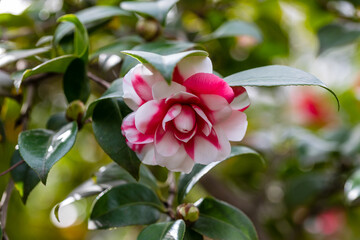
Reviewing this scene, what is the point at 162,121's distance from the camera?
563 mm

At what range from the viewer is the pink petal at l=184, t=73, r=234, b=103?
54cm

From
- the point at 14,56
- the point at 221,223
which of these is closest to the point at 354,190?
the point at 221,223

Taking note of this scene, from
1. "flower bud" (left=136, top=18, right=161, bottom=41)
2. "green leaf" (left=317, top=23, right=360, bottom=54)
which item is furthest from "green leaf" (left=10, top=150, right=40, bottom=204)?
"green leaf" (left=317, top=23, right=360, bottom=54)

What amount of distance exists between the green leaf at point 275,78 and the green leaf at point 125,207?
267 millimetres

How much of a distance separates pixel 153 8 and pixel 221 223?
1.46ft

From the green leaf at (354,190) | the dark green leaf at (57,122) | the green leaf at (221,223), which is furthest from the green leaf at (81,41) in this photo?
the green leaf at (354,190)

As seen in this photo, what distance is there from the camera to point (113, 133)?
2.05ft

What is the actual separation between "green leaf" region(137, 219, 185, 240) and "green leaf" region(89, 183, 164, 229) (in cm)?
6

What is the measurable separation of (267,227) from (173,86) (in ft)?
3.32

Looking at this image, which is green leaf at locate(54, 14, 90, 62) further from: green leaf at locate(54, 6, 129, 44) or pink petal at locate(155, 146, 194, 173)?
pink petal at locate(155, 146, 194, 173)

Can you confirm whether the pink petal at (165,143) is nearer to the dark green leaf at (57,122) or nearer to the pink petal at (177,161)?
the pink petal at (177,161)

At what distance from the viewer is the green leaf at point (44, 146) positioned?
56 centimetres

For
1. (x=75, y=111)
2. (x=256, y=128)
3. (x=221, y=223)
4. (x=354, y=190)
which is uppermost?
(x=75, y=111)

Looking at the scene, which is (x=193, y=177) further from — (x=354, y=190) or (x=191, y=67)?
(x=354, y=190)
